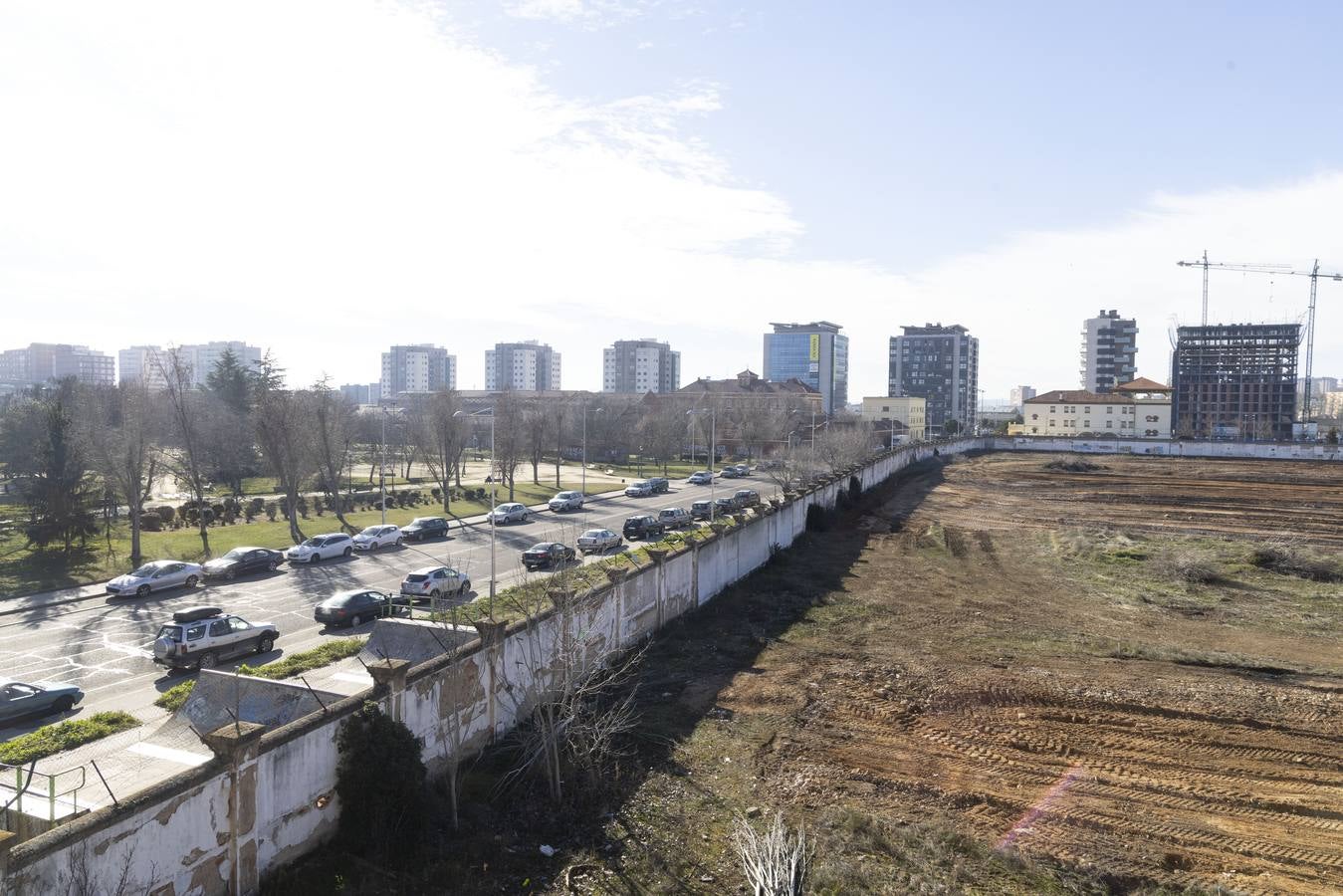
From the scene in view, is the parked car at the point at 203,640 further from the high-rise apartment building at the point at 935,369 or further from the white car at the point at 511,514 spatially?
the high-rise apartment building at the point at 935,369

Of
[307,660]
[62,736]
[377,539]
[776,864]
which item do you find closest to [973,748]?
[776,864]

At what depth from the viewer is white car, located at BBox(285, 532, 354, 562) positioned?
35.7 metres

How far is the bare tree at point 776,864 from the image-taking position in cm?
971

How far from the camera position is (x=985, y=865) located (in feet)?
37.3

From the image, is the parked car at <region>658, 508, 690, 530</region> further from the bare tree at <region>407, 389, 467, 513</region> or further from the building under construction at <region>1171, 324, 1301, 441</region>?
the building under construction at <region>1171, 324, 1301, 441</region>

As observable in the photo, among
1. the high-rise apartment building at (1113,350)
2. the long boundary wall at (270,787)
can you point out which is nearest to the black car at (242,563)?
the long boundary wall at (270,787)

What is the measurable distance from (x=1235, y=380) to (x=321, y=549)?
149 metres

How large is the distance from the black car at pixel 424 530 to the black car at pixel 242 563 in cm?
791

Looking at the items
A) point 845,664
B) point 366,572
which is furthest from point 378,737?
point 366,572

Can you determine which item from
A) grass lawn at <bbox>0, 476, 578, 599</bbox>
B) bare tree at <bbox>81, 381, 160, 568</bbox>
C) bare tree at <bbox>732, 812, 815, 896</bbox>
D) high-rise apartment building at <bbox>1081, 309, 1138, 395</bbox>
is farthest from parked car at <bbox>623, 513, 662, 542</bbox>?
high-rise apartment building at <bbox>1081, 309, 1138, 395</bbox>

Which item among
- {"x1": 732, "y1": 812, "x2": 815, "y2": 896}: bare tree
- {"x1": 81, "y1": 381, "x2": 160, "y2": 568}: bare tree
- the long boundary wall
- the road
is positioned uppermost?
{"x1": 81, "y1": 381, "x2": 160, "y2": 568}: bare tree

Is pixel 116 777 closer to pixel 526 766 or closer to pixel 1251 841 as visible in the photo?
pixel 526 766

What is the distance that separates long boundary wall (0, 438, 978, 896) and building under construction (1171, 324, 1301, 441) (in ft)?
468

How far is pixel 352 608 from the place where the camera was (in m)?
24.9
